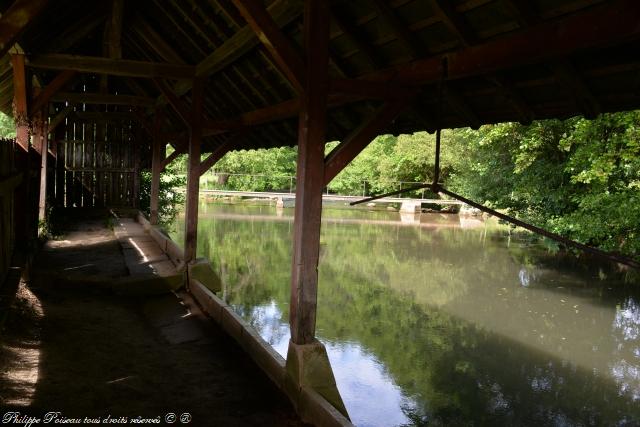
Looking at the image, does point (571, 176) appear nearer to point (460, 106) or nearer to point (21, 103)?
point (460, 106)

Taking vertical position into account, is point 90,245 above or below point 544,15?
below

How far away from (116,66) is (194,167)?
176 cm

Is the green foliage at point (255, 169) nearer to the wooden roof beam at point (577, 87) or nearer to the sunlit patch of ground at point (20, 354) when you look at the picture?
the sunlit patch of ground at point (20, 354)

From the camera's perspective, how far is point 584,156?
10102 mm

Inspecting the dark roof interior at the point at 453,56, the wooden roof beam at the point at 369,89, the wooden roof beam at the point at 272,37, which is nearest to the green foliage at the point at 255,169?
the dark roof interior at the point at 453,56

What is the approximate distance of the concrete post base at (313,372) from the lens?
3.83 metres

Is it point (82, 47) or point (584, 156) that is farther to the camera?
point (82, 47)

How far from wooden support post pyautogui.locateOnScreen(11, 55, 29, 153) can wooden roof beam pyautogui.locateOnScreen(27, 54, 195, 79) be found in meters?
0.21

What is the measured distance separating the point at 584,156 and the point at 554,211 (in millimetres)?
2652

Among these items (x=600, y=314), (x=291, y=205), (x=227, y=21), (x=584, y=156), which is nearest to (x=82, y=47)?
(x=227, y=21)

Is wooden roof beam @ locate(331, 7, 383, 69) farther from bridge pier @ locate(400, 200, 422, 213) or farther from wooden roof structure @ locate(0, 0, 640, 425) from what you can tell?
bridge pier @ locate(400, 200, 422, 213)

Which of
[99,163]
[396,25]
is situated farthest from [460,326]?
[99,163]

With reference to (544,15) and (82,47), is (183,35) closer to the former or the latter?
(82,47)

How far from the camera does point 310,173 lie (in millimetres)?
3713
